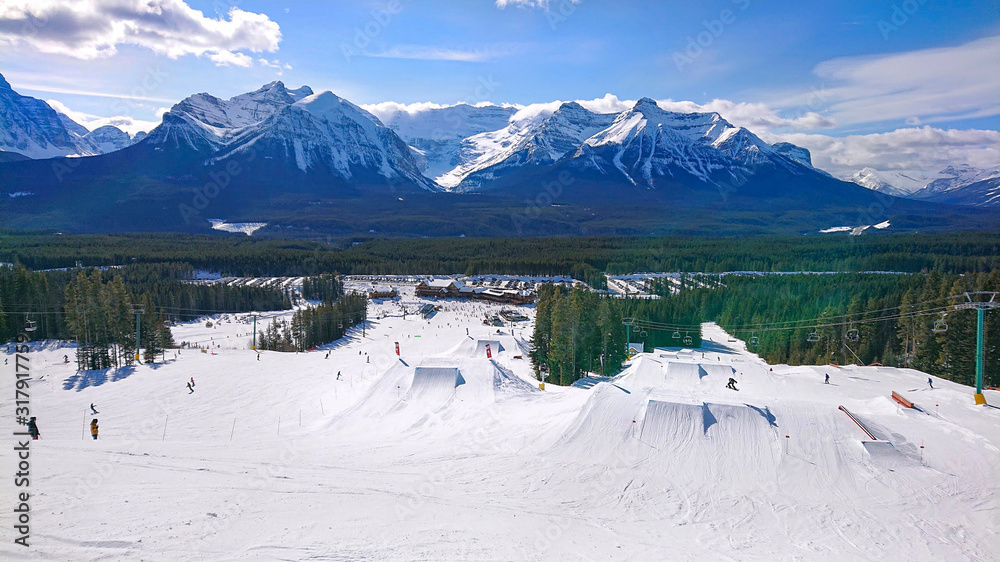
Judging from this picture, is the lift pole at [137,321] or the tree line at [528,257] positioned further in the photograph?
the tree line at [528,257]

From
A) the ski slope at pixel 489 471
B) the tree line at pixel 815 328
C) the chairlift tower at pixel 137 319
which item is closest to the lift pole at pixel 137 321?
the chairlift tower at pixel 137 319

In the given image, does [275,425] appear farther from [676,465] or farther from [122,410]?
[676,465]

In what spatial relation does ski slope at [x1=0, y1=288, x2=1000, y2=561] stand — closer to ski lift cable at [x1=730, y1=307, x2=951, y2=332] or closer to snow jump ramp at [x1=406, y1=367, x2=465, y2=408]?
snow jump ramp at [x1=406, y1=367, x2=465, y2=408]

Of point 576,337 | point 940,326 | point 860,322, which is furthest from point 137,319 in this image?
point 860,322

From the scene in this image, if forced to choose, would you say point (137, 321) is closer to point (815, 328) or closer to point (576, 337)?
point (576, 337)

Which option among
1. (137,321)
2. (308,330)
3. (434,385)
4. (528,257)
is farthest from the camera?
(528,257)

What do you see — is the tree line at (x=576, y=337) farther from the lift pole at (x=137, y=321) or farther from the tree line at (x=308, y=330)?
the lift pole at (x=137, y=321)

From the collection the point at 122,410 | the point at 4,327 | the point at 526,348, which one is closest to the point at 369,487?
the point at 122,410

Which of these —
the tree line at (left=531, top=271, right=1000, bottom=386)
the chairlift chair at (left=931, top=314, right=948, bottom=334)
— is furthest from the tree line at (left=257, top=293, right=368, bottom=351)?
the chairlift chair at (left=931, top=314, right=948, bottom=334)

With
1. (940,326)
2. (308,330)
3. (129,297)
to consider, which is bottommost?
(308,330)
